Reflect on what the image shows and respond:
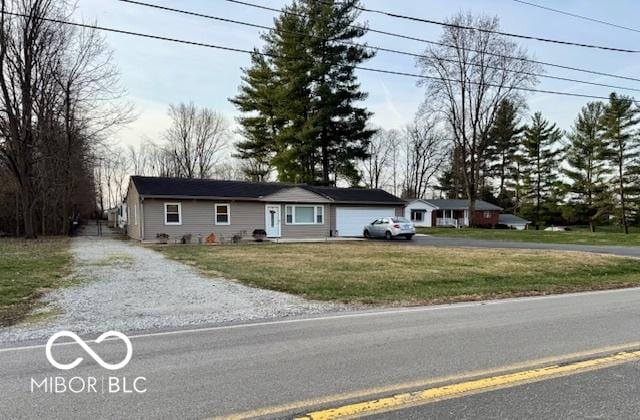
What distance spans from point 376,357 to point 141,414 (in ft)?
8.19

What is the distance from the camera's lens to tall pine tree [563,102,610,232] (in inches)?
1906

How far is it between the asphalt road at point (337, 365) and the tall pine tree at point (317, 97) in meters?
34.0

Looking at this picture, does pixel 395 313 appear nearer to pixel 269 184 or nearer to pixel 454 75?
pixel 269 184

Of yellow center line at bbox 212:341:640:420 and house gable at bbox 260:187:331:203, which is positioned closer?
yellow center line at bbox 212:341:640:420

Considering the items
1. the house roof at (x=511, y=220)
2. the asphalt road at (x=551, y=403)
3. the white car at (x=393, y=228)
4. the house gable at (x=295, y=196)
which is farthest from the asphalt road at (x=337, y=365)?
the house roof at (x=511, y=220)

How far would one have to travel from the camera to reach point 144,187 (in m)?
26.3

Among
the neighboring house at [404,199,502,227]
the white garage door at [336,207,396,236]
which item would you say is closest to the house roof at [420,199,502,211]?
the neighboring house at [404,199,502,227]

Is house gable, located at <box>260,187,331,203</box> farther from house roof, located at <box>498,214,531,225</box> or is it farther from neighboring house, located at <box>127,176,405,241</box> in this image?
house roof, located at <box>498,214,531,225</box>

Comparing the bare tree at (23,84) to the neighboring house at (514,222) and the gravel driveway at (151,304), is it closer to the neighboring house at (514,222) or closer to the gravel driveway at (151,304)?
the gravel driveway at (151,304)

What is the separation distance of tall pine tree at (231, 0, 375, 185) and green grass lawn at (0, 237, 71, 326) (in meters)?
26.4

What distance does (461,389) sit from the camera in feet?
13.3

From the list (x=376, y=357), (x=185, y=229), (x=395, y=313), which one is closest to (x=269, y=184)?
(x=185, y=229)

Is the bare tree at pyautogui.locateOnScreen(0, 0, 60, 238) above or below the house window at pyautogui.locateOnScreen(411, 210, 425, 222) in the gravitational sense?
above

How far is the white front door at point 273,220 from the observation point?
29656 millimetres
